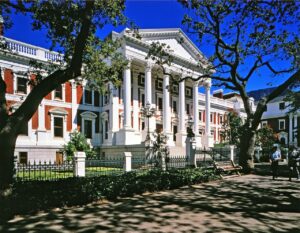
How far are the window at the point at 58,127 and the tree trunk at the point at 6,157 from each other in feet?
69.5

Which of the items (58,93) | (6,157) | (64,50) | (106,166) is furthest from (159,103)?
(6,157)

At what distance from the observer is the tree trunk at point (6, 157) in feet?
26.3

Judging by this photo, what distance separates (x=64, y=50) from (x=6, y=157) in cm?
643

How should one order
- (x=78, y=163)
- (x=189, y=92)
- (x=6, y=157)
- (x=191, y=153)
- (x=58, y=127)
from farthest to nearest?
(x=189, y=92) → (x=58, y=127) → (x=191, y=153) → (x=78, y=163) → (x=6, y=157)

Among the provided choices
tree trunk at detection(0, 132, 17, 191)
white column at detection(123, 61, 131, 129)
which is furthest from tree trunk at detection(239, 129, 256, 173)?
tree trunk at detection(0, 132, 17, 191)

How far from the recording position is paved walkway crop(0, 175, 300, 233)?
21.3 feet

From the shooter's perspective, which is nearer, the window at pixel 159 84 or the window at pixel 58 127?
the window at pixel 58 127

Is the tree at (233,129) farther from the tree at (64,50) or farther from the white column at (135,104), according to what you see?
the tree at (64,50)

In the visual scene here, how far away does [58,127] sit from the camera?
94.7 ft

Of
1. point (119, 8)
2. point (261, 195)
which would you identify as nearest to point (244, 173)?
point (261, 195)

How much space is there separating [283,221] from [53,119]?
2527 cm

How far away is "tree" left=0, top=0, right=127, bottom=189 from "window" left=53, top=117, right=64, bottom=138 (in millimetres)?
15319

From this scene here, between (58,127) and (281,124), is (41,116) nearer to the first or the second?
(58,127)

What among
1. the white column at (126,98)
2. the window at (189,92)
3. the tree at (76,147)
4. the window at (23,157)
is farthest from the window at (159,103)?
the window at (23,157)
